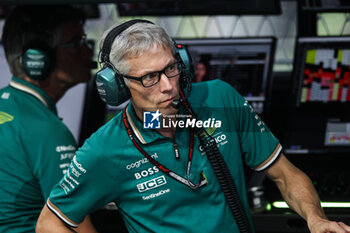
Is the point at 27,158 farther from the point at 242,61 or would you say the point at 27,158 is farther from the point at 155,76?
the point at 242,61

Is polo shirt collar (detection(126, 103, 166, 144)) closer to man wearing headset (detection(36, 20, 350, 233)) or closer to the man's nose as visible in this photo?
man wearing headset (detection(36, 20, 350, 233))

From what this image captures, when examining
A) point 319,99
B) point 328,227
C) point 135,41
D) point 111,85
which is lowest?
point 328,227

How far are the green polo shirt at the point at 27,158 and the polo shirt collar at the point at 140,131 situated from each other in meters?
0.33

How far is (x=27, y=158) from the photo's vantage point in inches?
61.7

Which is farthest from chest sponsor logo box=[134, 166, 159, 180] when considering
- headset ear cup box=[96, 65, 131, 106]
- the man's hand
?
the man's hand

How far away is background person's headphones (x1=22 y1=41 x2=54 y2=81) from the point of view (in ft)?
5.68

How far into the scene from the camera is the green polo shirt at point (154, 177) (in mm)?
1332

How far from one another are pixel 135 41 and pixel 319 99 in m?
1.18

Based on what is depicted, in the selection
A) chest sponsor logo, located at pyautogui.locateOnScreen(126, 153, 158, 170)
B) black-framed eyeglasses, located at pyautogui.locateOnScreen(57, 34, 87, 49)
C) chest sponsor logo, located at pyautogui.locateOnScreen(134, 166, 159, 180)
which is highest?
black-framed eyeglasses, located at pyautogui.locateOnScreen(57, 34, 87, 49)

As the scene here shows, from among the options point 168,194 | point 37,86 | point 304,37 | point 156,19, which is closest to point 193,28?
point 156,19

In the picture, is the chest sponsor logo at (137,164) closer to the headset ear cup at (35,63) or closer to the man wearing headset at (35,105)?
the man wearing headset at (35,105)

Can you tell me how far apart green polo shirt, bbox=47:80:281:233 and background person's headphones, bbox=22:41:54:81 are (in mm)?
519

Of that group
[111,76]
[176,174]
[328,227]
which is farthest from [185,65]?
[328,227]

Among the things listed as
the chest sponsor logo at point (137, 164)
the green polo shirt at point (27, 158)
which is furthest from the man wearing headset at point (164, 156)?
the green polo shirt at point (27, 158)
